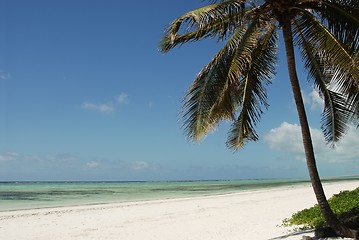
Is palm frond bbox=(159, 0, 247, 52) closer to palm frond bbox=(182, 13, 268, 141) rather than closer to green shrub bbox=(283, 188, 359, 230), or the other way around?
palm frond bbox=(182, 13, 268, 141)

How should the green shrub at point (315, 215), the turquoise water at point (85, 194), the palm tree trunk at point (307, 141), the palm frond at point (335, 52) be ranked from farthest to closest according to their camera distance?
1. the turquoise water at point (85, 194)
2. the green shrub at point (315, 215)
3. the palm tree trunk at point (307, 141)
4. the palm frond at point (335, 52)

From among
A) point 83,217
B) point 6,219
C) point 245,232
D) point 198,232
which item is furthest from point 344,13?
Answer: point 6,219

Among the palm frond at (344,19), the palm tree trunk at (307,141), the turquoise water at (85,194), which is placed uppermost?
the palm frond at (344,19)

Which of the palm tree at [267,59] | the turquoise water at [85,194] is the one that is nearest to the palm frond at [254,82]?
→ the palm tree at [267,59]

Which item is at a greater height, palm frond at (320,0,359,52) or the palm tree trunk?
palm frond at (320,0,359,52)

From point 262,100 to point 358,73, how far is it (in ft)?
9.24

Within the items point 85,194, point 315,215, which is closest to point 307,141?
point 315,215

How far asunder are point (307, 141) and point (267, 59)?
7.87ft

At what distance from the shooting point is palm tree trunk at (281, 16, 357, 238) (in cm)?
741

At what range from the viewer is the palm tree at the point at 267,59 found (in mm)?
6953

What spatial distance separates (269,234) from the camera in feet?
31.1

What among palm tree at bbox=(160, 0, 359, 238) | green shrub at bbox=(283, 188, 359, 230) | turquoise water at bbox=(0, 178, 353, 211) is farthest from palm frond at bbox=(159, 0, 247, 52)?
turquoise water at bbox=(0, 178, 353, 211)

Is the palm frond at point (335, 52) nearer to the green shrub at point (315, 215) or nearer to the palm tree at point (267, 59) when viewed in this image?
the palm tree at point (267, 59)

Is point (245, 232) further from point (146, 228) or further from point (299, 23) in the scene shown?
point (299, 23)
